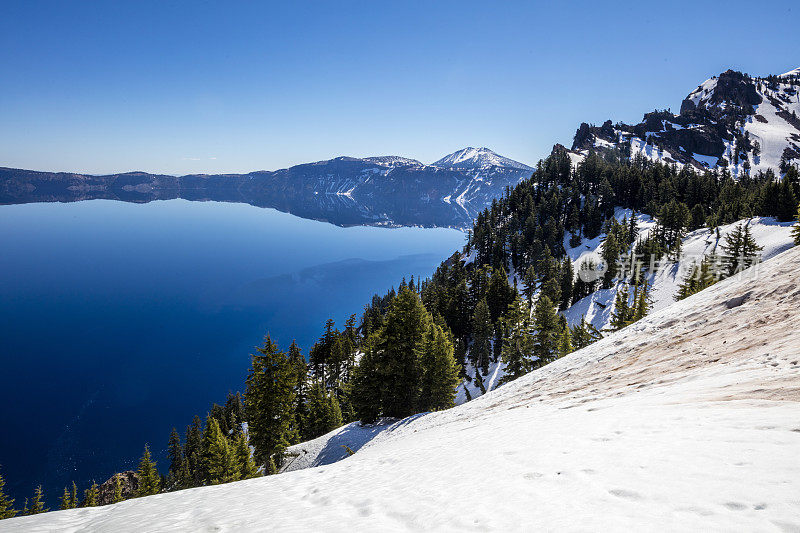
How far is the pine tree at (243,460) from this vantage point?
984 inches

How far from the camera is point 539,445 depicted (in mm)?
6766

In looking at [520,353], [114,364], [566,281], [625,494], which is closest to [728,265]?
[566,281]

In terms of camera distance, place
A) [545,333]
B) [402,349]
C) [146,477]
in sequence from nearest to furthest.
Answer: [402,349]
[146,477]
[545,333]

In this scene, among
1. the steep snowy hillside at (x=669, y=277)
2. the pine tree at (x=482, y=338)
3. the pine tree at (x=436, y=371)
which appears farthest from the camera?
the pine tree at (x=482, y=338)

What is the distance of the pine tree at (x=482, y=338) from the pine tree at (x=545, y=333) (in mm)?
18931

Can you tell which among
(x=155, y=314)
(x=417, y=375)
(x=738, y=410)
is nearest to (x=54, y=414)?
(x=155, y=314)

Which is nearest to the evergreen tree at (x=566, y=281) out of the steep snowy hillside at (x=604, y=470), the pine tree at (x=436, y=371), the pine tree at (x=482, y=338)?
the pine tree at (x=482, y=338)

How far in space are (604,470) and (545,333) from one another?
3417cm

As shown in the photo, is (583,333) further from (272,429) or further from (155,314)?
(155,314)

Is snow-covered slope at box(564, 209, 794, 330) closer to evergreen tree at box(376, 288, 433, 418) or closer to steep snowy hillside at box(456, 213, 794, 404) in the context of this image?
steep snowy hillside at box(456, 213, 794, 404)

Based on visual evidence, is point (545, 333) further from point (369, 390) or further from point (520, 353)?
point (369, 390)

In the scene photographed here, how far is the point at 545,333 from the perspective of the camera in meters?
36.3

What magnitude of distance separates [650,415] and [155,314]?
662ft

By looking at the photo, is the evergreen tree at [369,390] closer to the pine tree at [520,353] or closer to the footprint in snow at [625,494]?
the pine tree at [520,353]
